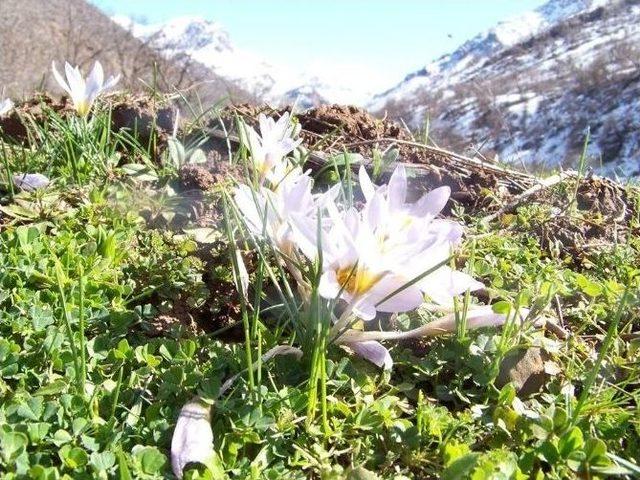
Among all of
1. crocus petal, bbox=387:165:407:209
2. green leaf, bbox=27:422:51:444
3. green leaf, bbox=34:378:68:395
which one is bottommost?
green leaf, bbox=27:422:51:444

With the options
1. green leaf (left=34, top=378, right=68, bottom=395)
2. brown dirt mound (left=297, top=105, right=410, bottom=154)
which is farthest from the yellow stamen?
brown dirt mound (left=297, top=105, right=410, bottom=154)

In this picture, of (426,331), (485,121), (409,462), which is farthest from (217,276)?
(485,121)

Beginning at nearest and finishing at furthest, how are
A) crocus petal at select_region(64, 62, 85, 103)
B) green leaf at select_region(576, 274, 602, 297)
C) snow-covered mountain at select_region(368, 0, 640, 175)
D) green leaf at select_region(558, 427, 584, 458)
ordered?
1. green leaf at select_region(558, 427, 584, 458)
2. green leaf at select_region(576, 274, 602, 297)
3. crocus petal at select_region(64, 62, 85, 103)
4. snow-covered mountain at select_region(368, 0, 640, 175)

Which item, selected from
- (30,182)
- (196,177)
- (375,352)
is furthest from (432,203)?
(30,182)

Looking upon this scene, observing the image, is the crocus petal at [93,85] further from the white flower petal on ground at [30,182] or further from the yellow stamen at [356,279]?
the yellow stamen at [356,279]

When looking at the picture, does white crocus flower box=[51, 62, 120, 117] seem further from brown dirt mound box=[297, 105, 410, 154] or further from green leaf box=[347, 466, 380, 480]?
green leaf box=[347, 466, 380, 480]
